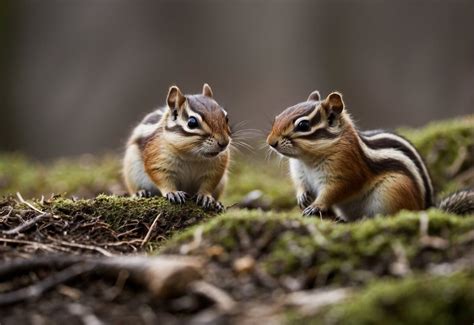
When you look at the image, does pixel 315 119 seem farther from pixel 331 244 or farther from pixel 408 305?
pixel 408 305

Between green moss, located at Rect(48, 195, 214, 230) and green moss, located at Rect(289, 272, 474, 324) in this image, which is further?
green moss, located at Rect(48, 195, 214, 230)

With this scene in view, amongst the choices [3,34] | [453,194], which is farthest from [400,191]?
[3,34]

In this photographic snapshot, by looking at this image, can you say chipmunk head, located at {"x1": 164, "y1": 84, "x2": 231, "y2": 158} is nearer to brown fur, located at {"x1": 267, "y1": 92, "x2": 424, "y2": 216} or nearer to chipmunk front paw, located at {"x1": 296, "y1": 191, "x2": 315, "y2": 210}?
brown fur, located at {"x1": 267, "y1": 92, "x2": 424, "y2": 216}

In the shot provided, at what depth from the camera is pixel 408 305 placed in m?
2.65

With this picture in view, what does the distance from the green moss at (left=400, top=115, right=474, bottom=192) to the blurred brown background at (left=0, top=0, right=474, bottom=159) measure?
8.37 meters

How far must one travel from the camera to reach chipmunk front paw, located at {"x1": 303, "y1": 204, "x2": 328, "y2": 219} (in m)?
5.03

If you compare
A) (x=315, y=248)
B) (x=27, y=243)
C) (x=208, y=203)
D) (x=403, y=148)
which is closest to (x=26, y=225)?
(x=27, y=243)

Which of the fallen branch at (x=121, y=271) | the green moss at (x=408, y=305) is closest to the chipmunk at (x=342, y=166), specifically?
the fallen branch at (x=121, y=271)

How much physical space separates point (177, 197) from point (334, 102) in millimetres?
1351

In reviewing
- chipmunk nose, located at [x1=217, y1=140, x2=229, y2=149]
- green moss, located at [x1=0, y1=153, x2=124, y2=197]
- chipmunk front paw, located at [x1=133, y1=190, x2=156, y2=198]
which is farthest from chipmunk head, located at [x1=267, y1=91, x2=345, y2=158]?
green moss, located at [x1=0, y1=153, x2=124, y2=197]

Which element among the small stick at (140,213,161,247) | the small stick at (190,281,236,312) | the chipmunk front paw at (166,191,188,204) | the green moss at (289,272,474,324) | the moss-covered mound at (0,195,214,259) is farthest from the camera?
the chipmunk front paw at (166,191,188,204)

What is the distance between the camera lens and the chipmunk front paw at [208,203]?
5.09 metres

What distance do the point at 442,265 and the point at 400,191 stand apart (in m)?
2.17

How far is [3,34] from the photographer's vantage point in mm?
17812
